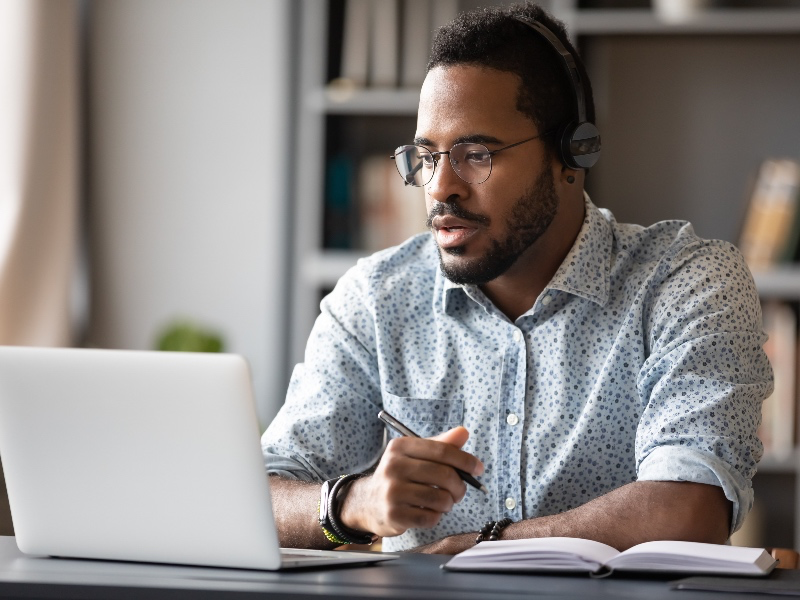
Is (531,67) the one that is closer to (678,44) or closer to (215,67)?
(678,44)

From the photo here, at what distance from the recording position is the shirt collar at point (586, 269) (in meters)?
1.57

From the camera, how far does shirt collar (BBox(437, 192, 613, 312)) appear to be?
5.16ft

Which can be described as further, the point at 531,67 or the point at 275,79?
the point at 275,79

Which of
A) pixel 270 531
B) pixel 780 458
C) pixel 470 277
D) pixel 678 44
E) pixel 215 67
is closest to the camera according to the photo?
pixel 270 531

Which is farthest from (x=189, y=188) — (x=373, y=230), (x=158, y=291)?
(x=373, y=230)

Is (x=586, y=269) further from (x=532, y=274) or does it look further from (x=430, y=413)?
(x=430, y=413)

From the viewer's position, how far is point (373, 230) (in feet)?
9.29

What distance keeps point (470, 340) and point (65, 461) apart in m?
0.73

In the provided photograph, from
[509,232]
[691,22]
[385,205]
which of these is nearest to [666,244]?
[509,232]

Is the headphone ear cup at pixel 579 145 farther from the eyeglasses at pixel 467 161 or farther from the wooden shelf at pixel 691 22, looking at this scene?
the wooden shelf at pixel 691 22

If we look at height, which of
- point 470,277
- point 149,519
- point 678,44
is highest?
point 678,44

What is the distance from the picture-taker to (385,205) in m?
2.81

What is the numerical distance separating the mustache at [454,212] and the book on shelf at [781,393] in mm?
1262

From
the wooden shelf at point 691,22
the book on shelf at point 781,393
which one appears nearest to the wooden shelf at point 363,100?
the wooden shelf at point 691,22
